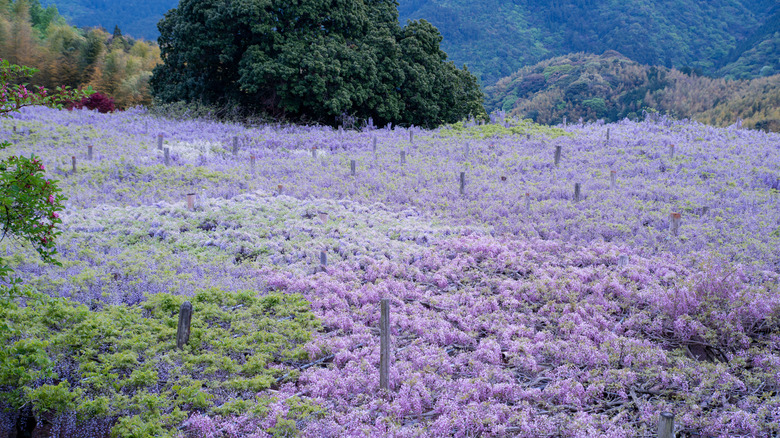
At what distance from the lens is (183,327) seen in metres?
5.01

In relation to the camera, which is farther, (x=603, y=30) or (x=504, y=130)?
(x=603, y=30)

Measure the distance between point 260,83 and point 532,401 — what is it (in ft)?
61.0

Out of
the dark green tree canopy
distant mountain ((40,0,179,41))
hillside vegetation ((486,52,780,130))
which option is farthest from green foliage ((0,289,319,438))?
distant mountain ((40,0,179,41))

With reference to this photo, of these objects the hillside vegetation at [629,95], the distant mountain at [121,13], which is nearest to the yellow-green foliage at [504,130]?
the hillside vegetation at [629,95]

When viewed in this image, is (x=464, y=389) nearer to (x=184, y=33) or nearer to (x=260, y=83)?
(x=260, y=83)

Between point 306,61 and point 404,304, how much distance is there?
15657 mm

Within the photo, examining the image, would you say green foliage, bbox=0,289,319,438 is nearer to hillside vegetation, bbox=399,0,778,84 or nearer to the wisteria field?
the wisteria field

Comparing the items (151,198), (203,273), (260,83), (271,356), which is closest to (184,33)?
(260,83)

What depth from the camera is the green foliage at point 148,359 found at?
3977 mm

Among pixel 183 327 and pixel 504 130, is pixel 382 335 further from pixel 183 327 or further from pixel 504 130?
pixel 504 130

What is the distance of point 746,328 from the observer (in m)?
5.65

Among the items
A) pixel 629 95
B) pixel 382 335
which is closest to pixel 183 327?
pixel 382 335

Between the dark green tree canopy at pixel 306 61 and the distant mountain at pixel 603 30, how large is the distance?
173 ft

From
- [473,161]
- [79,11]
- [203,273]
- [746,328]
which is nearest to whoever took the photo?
[746,328]
